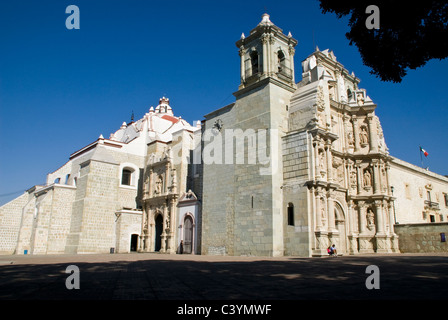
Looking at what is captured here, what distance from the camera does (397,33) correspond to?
8.62m

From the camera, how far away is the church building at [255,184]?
60.7 feet

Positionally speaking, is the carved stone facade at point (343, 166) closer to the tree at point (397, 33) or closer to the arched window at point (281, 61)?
the arched window at point (281, 61)

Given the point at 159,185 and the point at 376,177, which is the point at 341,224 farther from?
the point at 159,185

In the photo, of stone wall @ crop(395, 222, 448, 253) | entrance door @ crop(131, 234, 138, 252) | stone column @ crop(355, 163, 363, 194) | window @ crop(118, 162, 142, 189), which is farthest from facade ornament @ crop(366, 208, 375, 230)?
window @ crop(118, 162, 142, 189)

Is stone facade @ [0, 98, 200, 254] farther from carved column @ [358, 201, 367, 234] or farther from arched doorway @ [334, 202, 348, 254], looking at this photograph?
carved column @ [358, 201, 367, 234]

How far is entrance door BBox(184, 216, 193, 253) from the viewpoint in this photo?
78.7 feet

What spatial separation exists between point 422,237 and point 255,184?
11.9 metres

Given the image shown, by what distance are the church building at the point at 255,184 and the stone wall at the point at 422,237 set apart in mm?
609

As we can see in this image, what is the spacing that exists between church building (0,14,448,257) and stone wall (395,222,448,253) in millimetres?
609

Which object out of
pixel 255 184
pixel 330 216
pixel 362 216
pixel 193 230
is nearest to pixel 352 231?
pixel 362 216

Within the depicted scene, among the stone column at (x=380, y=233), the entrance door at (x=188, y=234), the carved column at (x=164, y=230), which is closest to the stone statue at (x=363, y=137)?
the stone column at (x=380, y=233)

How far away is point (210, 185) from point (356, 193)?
10285 mm
